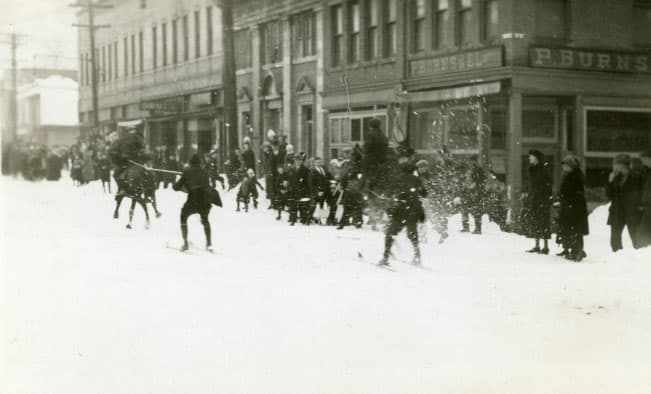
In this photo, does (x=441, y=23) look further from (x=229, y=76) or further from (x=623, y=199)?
(x=229, y=76)

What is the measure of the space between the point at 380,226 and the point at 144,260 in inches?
184

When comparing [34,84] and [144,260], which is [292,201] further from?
[34,84]

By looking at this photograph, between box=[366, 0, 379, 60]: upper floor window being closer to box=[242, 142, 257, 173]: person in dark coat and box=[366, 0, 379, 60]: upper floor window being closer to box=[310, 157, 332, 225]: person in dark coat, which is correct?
box=[310, 157, 332, 225]: person in dark coat

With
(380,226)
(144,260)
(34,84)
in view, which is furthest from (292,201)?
(34,84)

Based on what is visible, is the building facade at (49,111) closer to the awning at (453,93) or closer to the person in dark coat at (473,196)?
the person in dark coat at (473,196)

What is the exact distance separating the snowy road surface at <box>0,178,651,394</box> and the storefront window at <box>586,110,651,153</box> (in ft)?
19.7

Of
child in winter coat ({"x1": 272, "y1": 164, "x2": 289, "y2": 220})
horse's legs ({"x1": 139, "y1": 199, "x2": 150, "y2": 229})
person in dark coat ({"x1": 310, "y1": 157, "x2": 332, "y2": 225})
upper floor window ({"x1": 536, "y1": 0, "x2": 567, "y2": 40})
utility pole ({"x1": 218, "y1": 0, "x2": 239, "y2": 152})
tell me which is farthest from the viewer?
upper floor window ({"x1": 536, "y1": 0, "x2": 567, "y2": 40})

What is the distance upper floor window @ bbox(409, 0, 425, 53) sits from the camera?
2194 cm

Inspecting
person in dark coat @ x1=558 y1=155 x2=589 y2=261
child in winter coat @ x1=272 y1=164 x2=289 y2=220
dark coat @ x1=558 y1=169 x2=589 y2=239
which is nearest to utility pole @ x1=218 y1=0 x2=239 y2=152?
child in winter coat @ x1=272 y1=164 x2=289 y2=220

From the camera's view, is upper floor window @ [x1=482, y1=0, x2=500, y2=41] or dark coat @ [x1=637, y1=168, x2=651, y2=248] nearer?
dark coat @ [x1=637, y1=168, x2=651, y2=248]

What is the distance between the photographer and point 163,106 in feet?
48.1

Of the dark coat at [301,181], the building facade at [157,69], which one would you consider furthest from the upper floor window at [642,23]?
the building facade at [157,69]

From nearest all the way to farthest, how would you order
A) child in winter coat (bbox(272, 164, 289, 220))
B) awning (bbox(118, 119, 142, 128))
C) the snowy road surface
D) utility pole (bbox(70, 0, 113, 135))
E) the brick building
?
the snowy road surface
utility pole (bbox(70, 0, 113, 135))
awning (bbox(118, 119, 142, 128))
child in winter coat (bbox(272, 164, 289, 220))
the brick building

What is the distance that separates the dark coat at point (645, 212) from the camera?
12.8 meters
